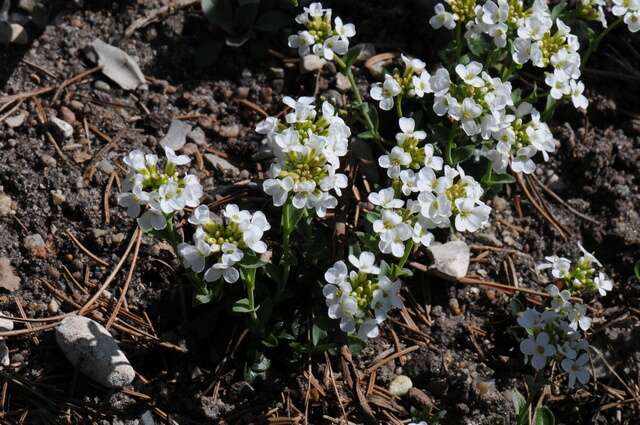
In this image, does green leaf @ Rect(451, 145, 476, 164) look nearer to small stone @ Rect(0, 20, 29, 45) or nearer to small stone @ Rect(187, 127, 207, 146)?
small stone @ Rect(187, 127, 207, 146)

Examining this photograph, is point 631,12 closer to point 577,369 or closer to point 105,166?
Result: point 577,369

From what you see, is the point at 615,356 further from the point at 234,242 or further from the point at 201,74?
the point at 201,74

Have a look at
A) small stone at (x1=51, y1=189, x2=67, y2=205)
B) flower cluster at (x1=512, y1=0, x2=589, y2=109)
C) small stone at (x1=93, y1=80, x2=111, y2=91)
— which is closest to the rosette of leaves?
small stone at (x1=93, y1=80, x2=111, y2=91)

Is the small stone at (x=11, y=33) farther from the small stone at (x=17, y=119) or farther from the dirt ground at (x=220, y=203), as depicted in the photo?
the small stone at (x=17, y=119)

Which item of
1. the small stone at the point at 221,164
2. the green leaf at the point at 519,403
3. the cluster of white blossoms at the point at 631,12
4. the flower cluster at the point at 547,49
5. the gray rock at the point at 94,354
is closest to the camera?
the gray rock at the point at 94,354

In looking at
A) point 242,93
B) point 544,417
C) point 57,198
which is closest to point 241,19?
point 242,93

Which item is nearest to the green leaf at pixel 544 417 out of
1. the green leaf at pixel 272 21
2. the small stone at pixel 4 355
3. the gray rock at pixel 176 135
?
the gray rock at pixel 176 135

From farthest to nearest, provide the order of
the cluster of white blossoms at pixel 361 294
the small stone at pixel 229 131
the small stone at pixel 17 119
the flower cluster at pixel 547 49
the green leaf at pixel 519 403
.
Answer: the small stone at pixel 229 131
the small stone at pixel 17 119
the flower cluster at pixel 547 49
the green leaf at pixel 519 403
the cluster of white blossoms at pixel 361 294
